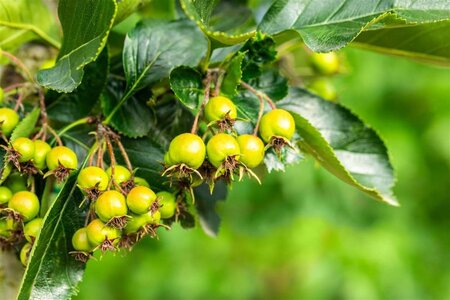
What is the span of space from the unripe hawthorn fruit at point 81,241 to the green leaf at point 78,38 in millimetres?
234

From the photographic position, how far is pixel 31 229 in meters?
1.06

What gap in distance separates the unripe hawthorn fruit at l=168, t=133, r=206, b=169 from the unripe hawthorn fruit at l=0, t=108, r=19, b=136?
0.30 metres

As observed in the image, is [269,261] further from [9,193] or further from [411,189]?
[9,193]

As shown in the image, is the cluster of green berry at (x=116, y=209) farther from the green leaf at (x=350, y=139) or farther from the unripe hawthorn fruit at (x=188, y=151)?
the green leaf at (x=350, y=139)

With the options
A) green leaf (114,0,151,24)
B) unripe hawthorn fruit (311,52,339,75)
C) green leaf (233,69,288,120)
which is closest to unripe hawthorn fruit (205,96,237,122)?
green leaf (233,69,288,120)

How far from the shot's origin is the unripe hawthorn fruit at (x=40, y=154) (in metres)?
1.06

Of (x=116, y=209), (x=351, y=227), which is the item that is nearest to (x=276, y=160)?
(x=116, y=209)

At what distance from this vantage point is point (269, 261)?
4.35 meters

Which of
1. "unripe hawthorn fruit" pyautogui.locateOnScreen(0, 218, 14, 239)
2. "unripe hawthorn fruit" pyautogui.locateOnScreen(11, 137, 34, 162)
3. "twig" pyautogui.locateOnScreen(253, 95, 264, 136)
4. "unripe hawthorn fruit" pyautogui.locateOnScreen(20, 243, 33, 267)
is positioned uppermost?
"twig" pyautogui.locateOnScreen(253, 95, 264, 136)

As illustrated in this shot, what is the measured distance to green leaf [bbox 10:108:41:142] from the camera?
3.53ft

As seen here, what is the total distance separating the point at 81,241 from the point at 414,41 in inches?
30.9

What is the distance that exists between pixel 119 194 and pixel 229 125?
8.3 inches

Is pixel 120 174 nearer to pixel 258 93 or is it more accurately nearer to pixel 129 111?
pixel 129 111

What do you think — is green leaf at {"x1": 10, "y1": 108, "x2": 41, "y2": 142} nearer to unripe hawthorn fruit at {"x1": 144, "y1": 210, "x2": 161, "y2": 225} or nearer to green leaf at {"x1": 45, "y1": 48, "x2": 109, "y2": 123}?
green leaf at {"x1": 45, "y1": 48, "x2": 109, "y2": 123}
